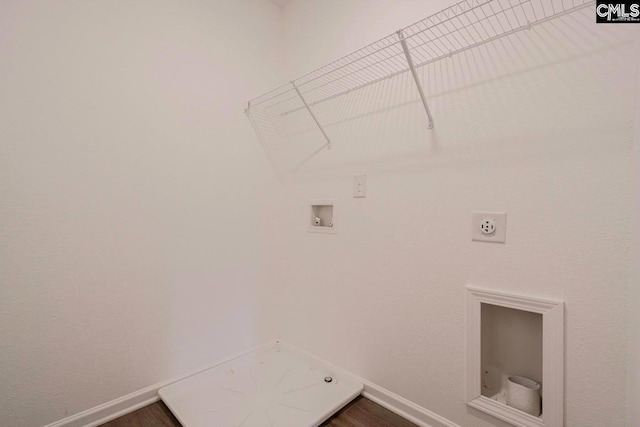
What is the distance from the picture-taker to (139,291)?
4.82 feet

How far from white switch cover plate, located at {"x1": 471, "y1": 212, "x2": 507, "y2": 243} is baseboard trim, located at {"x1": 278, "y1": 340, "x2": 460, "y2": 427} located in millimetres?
796

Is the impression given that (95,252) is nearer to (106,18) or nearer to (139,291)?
(139,291)

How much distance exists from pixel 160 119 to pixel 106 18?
0.47 meters

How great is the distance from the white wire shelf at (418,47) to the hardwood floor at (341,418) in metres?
1.35

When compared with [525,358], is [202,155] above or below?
above

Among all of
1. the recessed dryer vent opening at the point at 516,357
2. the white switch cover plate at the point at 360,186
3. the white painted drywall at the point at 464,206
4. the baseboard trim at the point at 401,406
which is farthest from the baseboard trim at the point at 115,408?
the recessed dryer vent opening at the point at 516,357

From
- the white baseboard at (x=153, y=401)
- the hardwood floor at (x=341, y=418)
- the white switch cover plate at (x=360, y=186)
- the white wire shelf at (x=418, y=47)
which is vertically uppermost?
the white wire shelf at (x=418, y=47)

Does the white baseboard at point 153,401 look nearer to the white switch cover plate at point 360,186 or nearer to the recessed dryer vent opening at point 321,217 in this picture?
the recessed dryer vent opening at point 321,217

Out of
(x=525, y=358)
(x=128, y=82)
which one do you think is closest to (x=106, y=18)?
(x=128, y=82)

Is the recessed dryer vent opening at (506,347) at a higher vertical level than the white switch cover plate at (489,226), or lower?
lower

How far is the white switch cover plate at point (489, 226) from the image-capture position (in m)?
1.12

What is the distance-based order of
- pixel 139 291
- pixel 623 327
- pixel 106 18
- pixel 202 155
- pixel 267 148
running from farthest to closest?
pixel 267 148
pixel 202 155
pixel 139 291
pixel 106 18
pixel 623 327

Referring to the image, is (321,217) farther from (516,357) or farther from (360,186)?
(516,357)

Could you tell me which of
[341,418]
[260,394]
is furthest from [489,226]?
[260,394]
